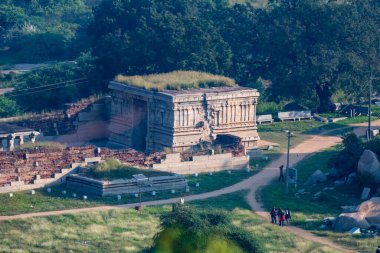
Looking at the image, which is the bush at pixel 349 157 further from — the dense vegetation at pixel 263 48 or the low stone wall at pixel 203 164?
the dense vegetation at pixel 263 48

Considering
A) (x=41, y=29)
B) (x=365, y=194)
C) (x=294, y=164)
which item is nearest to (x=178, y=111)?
(x=294, y=164)

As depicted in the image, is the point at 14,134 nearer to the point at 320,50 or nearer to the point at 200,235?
the point at 320,50

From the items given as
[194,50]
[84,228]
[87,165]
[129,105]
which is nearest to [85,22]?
[194,50]

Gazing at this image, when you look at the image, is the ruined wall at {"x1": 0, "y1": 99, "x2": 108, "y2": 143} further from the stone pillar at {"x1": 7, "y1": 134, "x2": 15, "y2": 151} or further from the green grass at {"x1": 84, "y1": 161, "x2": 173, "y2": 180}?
the green grass at {"x1": 84, "y1": 161, "x2": 173, "y2": 180}

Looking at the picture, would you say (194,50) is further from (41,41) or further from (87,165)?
(41,41)

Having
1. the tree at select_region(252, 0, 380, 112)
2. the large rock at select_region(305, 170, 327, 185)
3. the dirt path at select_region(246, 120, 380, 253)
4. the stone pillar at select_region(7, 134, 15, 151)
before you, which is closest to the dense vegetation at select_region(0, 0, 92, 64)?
the tree at select_region(252, 0, 380, 112)
